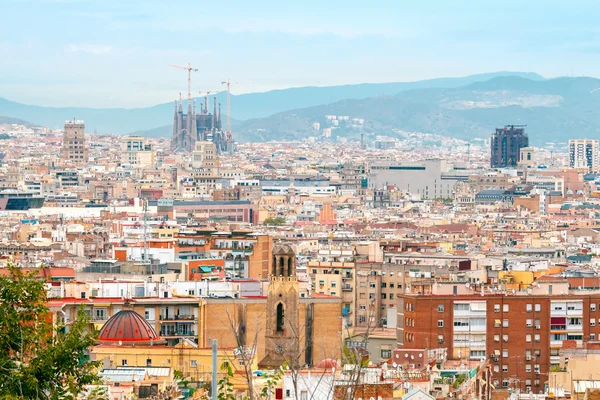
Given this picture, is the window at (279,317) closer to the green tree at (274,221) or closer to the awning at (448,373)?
the awning at (448,373)

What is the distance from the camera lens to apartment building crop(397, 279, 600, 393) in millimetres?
47312

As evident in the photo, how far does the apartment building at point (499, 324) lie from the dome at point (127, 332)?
10.1m

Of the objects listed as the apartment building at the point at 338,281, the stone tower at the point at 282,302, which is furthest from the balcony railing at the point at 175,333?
the apartment building at the point at 338,281

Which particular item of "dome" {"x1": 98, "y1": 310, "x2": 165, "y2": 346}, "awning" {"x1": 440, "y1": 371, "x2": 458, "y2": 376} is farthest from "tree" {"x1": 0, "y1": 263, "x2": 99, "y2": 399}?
"dome" {"x1": 98, "y1": 310, "x2": 165, "y2": 346}

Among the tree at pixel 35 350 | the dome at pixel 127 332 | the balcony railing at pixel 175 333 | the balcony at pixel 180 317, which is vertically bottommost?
the balcony railing at pixel 175 333

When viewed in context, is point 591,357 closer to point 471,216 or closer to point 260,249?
point 260,249

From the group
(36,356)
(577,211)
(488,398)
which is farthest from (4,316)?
(577,211)

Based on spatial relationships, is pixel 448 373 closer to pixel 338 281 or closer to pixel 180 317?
pixel 180 317

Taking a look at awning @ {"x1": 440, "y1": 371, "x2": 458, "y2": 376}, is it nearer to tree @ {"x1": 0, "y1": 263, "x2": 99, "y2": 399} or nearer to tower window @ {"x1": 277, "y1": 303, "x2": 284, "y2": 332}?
tower window @ {"x1": 277, "y1": 303, "x2": 284, "y2": 332}

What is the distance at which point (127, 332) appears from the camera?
37594mm

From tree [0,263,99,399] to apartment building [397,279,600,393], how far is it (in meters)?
27.8

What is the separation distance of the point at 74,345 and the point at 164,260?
168 feet

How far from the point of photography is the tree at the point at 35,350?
1823 centimetres

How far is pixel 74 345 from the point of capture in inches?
737
